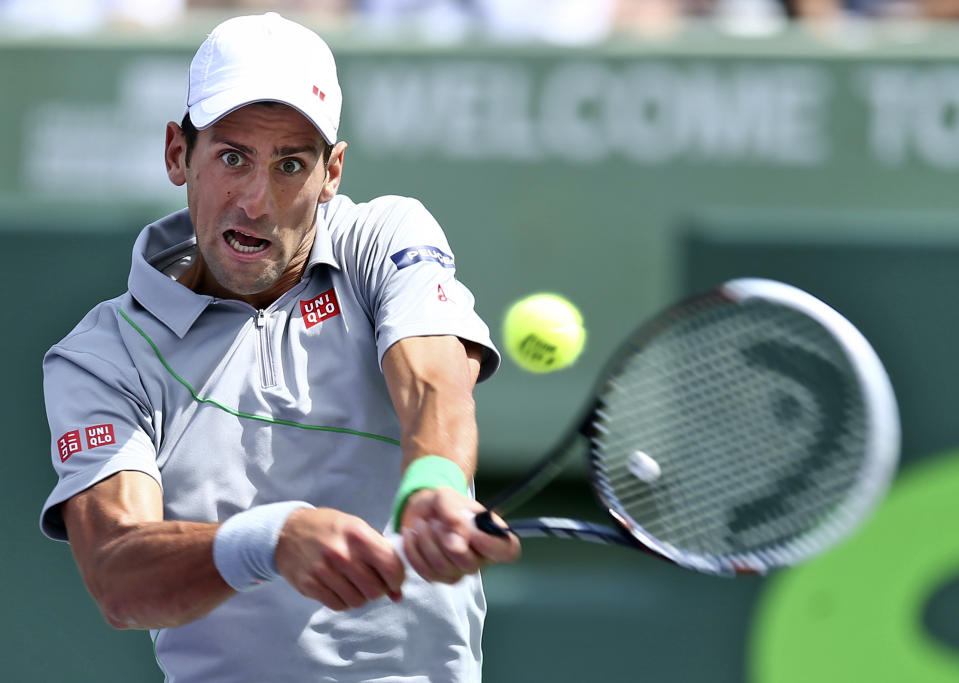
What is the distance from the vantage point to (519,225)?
5.19 m

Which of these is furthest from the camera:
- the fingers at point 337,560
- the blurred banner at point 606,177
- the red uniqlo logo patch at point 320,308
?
the blurred banner at point 606,177

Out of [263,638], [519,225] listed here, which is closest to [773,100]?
[519,225]

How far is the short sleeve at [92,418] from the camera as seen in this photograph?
251 centimetres

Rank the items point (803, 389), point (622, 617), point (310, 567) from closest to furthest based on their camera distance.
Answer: point (310, 567) → point (803, 389) → point (622, 617)

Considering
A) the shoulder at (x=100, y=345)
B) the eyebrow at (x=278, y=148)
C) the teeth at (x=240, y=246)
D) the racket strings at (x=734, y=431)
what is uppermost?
the eyebrow at (x=278, y=148)

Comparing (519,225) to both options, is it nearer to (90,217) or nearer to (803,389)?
(90,217)

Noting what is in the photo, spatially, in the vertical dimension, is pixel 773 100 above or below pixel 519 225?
above

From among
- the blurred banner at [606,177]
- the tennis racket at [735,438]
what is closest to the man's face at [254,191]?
the tennis racket at [735,438]

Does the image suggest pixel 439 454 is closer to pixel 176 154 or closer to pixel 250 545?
pixel 250 545

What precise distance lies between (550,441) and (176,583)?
2.82 meters

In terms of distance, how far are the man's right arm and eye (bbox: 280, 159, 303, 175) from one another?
1.85ft

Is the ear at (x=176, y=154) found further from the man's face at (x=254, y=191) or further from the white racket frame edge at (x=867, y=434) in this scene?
the white racket frame edge at (x=867, y=434)

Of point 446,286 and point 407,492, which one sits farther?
point 446,286

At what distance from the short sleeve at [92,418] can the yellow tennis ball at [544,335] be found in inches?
32.3
